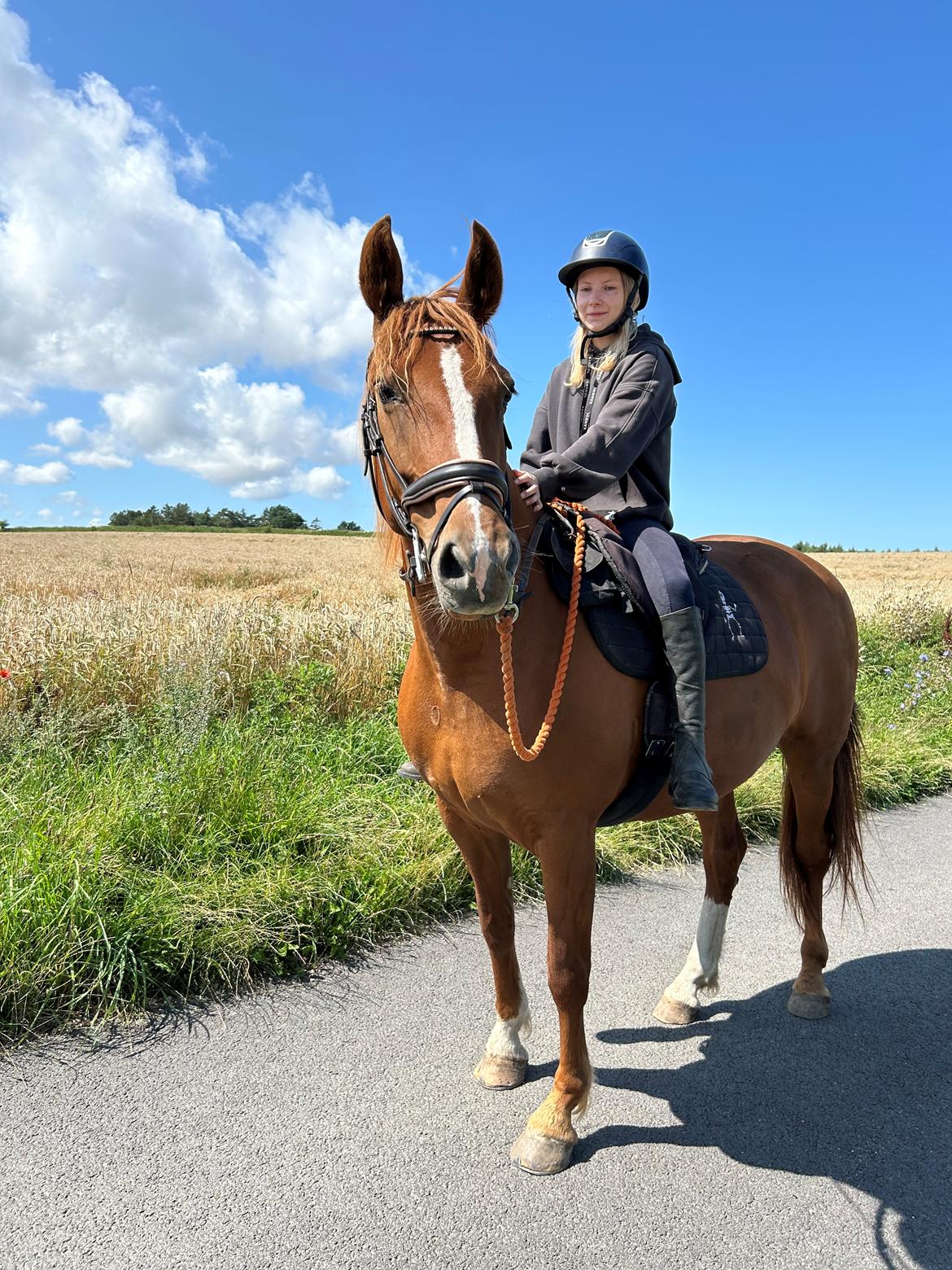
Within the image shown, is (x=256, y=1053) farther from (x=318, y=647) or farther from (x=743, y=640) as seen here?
(x=318, y=647)

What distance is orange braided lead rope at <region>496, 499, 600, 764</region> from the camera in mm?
2303

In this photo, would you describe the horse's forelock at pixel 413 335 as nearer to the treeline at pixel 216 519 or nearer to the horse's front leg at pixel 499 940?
the horse's front leg at pixel 499 940

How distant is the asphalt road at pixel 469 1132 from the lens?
223 cm

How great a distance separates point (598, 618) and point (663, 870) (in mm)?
3080

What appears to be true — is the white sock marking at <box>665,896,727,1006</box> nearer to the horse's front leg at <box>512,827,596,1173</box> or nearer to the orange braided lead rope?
the horse's front leg at <box>512,827,596,1173</box>

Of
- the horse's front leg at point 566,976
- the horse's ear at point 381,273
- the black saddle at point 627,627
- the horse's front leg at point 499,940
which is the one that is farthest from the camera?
the horse's front leg at point 499,940

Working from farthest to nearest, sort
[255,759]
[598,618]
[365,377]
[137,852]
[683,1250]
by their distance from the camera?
[255,759] → [137,852] → [598,618] → [365,377] → [683,1250]

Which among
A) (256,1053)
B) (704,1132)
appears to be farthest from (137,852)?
(704,1132)

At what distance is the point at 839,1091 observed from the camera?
2.98 meters

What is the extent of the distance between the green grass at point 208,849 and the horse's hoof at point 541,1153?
1473mm

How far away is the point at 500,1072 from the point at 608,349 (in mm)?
2866

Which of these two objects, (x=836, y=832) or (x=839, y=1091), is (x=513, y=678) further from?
(x=836, y=832)

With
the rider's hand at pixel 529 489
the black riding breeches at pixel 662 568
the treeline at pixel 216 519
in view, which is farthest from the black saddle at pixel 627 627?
the treeline at pixel 216 519

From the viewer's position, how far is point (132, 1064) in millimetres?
2949
